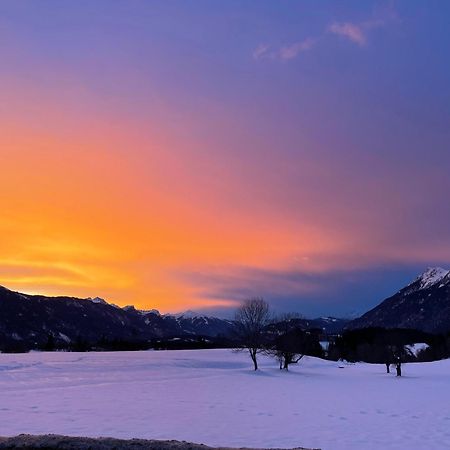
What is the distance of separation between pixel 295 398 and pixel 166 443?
21.9 metres

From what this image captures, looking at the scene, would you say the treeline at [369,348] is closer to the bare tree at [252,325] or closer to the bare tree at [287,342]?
the bare tree at [287,342]

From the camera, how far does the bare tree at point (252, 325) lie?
223ft

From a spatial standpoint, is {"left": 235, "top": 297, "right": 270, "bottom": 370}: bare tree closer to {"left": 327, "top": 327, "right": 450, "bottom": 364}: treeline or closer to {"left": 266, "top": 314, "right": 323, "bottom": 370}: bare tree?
{"left": 266, "top": 314, "right": 323, "bottom": 370}: bare tree

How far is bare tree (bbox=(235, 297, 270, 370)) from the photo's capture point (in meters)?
67.9

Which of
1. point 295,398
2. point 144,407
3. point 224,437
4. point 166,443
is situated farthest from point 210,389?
point 166,443

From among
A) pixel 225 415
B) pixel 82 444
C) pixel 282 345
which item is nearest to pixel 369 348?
pixel 282 345

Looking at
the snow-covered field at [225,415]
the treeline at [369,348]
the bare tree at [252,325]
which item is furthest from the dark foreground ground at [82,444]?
the treeline at [369,348]

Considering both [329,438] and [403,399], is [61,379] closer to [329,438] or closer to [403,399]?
[403,399]

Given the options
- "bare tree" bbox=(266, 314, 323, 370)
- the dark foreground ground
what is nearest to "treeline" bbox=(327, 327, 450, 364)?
"bare tree" bbox=(266, 314, 323, 370)

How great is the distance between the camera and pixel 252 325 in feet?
224

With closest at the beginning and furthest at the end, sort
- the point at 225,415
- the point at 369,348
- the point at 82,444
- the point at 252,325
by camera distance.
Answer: the point at 82,444 < the point at 225,415 < the point at 252,325 < the point at 369,348

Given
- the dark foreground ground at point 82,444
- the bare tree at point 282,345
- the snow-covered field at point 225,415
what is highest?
the bare tree at point 282,345

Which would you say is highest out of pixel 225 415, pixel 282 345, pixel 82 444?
pixel 282 345

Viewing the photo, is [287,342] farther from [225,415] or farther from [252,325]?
[225,415]
